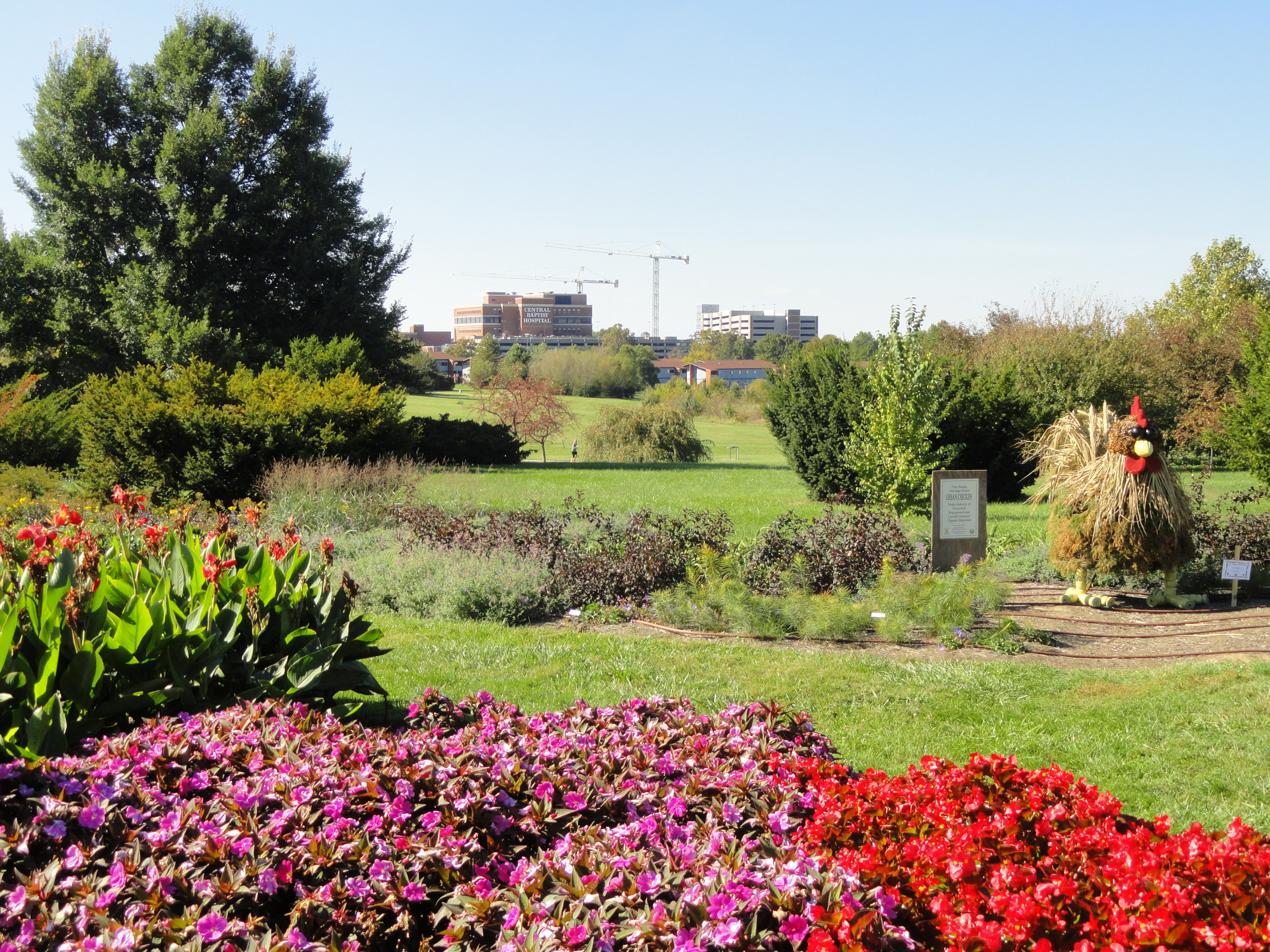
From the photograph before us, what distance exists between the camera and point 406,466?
13617mm

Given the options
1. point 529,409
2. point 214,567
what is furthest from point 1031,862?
point 529,409

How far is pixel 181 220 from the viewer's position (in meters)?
26.1

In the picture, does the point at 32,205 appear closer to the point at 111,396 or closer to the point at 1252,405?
the point at 111,396

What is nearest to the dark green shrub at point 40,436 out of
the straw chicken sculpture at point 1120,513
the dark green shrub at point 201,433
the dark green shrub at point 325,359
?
the dark green shrub at point 201,433

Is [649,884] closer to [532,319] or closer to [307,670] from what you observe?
[307,670]

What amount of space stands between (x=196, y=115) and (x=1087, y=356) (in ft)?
82.9

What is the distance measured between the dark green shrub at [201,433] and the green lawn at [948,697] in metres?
9.15

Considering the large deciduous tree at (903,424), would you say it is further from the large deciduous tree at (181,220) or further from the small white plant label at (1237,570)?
the large deciduous tree at (181,220)

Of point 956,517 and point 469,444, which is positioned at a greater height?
point 469,444

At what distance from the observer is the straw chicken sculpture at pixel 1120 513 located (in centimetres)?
714

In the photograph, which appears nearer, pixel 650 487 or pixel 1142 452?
pixel 1142 452

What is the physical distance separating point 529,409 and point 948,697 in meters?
28.5

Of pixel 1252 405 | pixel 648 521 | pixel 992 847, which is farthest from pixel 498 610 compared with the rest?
pixel 1252 405

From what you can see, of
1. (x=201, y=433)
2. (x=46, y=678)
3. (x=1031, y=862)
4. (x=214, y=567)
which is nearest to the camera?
(x=1031, y=862)
